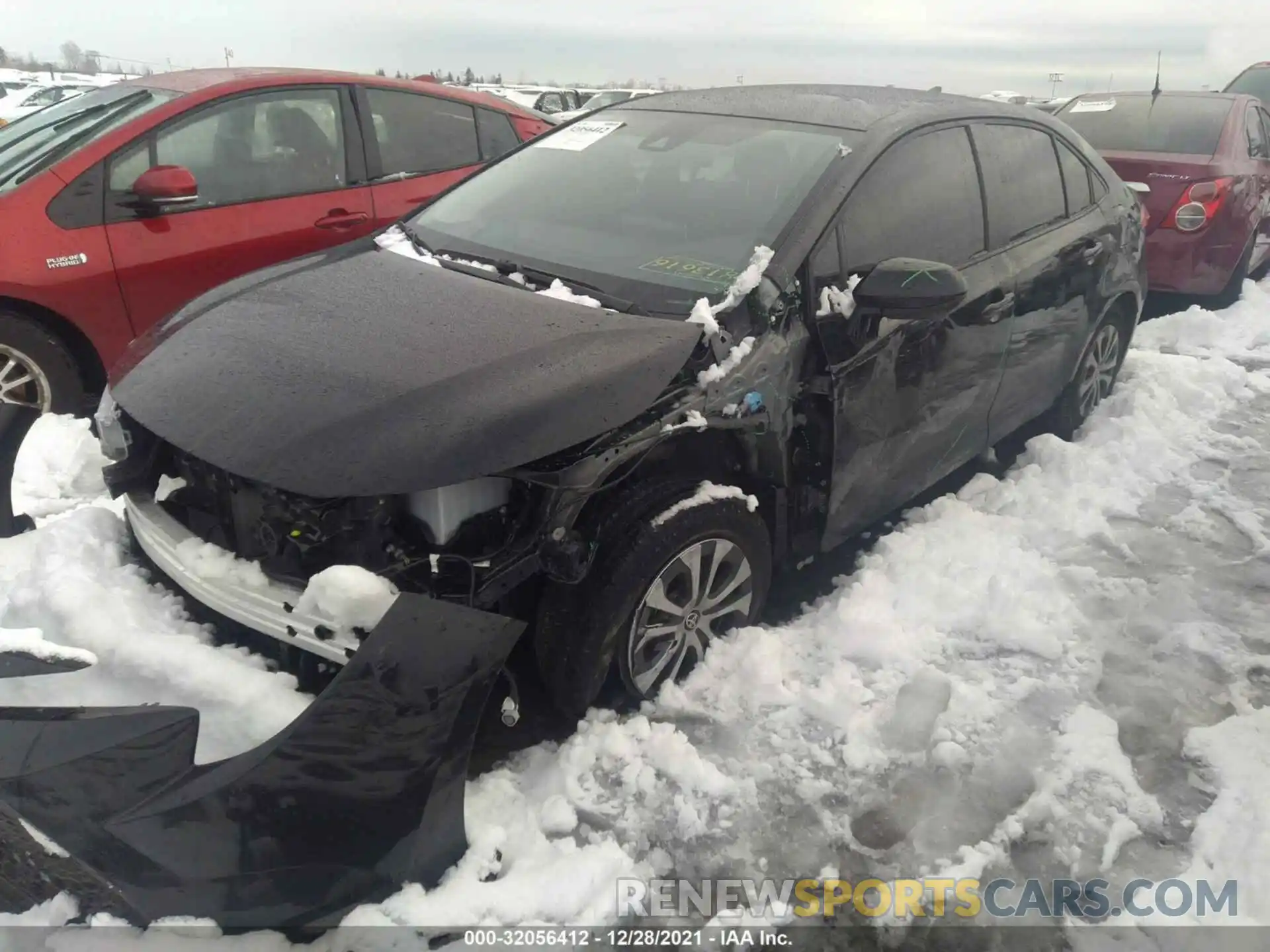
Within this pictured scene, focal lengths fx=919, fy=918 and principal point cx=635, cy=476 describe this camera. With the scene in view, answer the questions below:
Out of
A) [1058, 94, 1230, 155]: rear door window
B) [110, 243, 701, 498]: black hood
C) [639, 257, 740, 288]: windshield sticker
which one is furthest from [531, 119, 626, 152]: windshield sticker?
[1058, 94, 1230, 155]: rear door window

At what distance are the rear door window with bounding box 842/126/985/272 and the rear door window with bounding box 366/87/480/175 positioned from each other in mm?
2855

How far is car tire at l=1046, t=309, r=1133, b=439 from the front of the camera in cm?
446

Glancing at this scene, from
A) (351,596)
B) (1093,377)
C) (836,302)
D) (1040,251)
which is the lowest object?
(1093,377)

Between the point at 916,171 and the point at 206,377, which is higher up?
the point at 916,171

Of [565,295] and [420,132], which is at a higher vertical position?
[420,132]

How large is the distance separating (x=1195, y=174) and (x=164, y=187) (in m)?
6.40

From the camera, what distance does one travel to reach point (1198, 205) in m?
6.30

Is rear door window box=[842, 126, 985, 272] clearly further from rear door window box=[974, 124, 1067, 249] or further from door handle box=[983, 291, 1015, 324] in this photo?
door handle box=[983, 291, 1015, 324]

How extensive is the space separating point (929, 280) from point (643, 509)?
1.10 m

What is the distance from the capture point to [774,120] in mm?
3291

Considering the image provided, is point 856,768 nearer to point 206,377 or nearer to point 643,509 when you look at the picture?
point 643,509

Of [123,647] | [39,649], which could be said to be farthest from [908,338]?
[39,649]

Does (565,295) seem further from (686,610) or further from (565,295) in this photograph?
(686,610)

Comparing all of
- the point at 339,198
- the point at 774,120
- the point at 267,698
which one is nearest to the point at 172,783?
the point at 267,698
